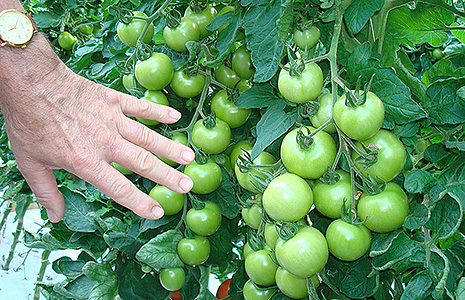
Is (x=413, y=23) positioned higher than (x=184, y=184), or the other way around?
(x=413, y=23)

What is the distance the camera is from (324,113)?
1.93 ft

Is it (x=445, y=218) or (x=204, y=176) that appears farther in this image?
(x=204, y=176)

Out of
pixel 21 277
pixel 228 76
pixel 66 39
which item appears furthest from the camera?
pixel 21 277

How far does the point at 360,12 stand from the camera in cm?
60

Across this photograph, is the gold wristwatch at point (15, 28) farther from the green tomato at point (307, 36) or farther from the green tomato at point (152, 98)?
the green tomato at point (307, 36)

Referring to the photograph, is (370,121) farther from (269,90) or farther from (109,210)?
(109,210)

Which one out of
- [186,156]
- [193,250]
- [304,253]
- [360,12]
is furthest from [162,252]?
[360,12]

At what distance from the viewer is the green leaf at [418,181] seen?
1.83 feet

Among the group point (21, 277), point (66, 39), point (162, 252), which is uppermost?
point (162, 252)

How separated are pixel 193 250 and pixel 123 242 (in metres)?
0.14

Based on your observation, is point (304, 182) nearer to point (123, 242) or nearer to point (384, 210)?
point (384, 210)

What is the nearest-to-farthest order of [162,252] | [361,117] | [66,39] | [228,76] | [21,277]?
[361,117], [162,252], [228,76], [66,39], [21,277]

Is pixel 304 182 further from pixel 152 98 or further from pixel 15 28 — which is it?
pixel 15 28

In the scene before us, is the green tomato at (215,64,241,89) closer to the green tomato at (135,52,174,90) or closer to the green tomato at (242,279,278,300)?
the green tomato at (135,52,174,90)
